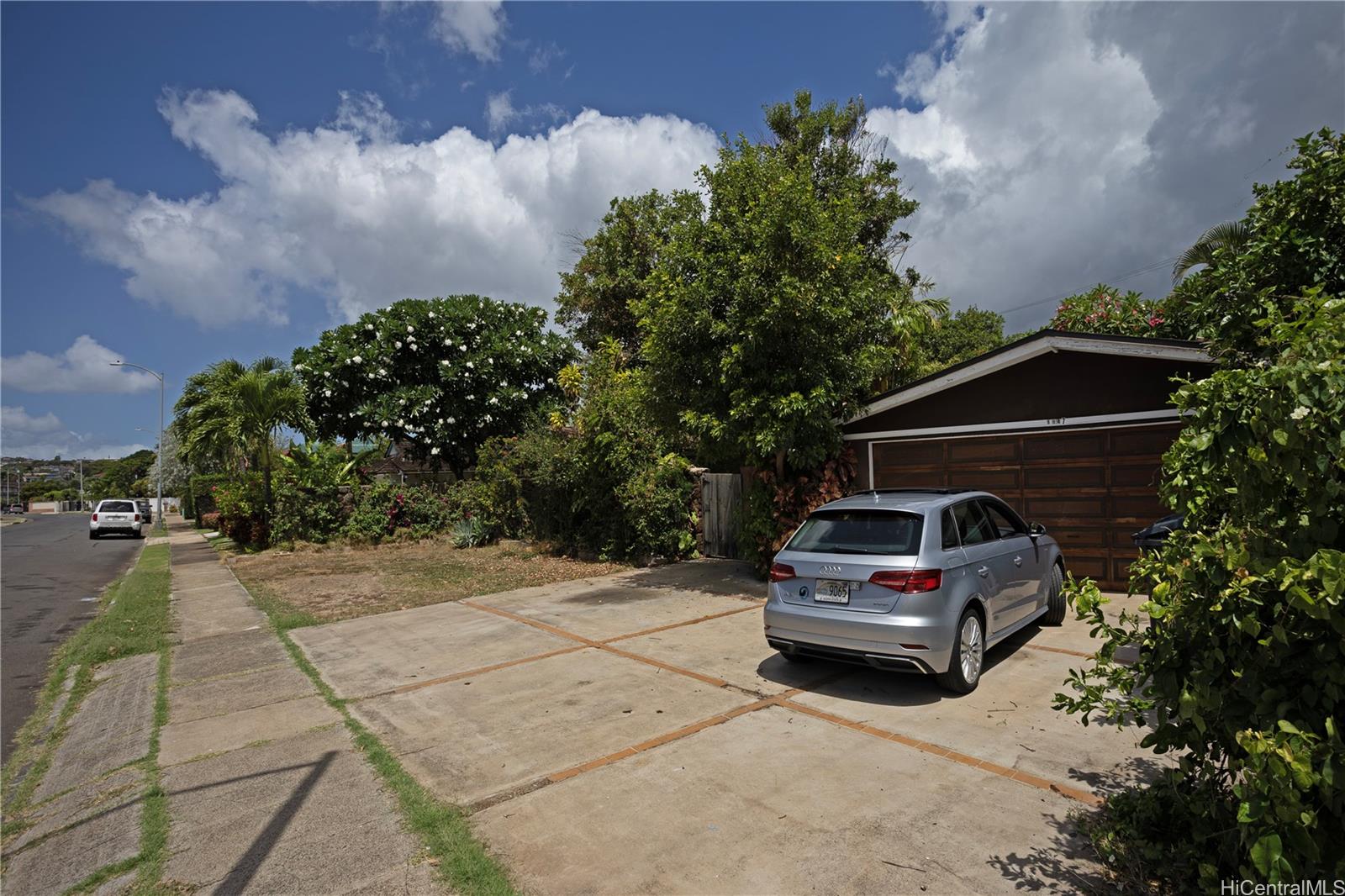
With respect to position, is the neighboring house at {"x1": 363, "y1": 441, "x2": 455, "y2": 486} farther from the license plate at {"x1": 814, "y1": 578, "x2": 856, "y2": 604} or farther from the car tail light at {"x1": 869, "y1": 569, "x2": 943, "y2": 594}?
the car tail light at {"x1": 869, "y1": 569, "x2": 943, "y2": 594}

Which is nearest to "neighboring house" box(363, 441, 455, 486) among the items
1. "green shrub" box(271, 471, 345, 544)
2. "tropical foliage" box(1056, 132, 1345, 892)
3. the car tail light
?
"green shrub" box(271, 471, 345, 544)

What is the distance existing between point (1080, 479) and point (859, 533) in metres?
5.55

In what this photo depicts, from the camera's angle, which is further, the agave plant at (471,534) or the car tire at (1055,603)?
the agave plant at (471,534)

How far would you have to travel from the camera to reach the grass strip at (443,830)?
3.32m

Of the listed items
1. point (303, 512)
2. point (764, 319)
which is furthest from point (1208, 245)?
point (303, 512)

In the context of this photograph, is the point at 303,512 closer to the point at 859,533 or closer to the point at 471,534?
the point at 471,534

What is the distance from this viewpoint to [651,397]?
11516mm

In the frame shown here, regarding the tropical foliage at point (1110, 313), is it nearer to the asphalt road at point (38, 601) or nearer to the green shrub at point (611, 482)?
the green shrub at point (611, 482)

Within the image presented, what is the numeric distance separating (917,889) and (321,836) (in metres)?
3.06

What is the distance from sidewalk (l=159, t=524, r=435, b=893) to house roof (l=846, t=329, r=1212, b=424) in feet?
28.6

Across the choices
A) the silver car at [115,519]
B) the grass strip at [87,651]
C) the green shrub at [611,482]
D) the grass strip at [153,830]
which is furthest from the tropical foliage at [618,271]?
the silver car at [115,519]

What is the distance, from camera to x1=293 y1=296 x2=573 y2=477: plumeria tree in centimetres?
2253

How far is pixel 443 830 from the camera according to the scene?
3.79 meters

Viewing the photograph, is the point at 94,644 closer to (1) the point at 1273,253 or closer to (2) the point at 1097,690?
(2) the point at 1097,690
